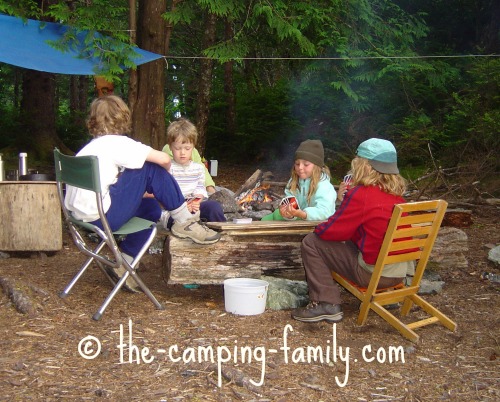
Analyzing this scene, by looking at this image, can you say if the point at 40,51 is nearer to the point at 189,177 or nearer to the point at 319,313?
the point at 189,177

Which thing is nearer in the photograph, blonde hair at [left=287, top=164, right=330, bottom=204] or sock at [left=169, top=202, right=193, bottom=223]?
sock at [left=169, top=202, right=193, bottom=223]

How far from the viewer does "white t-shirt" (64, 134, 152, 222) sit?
3.91m

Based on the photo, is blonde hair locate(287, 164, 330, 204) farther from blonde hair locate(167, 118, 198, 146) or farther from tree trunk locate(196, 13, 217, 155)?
tree trunk locate(196, 13, 217, 155)

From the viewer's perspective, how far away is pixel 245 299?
155 inches

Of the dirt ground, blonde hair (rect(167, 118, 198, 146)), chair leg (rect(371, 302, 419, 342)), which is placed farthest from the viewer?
blonde hair (rect(167, 118, 198, 146))

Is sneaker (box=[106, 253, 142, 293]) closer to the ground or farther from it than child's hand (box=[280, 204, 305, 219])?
closer to the ground

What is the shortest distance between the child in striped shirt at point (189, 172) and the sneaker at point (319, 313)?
125 centimetres

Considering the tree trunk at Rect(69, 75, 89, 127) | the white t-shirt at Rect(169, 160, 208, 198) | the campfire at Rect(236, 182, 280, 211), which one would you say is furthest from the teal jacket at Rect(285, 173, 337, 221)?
the tree trunk at Rect(69, 75, 89, 127)

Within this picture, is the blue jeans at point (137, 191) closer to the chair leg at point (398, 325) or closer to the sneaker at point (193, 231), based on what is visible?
the sneaker at point (193, 231)

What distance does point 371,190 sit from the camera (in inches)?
153

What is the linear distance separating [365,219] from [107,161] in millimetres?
1620

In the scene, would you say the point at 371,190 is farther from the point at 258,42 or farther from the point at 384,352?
the point at 258,42

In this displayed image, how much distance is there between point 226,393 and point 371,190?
164cm

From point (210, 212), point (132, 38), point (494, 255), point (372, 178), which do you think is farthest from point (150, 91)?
point (372, 178)
